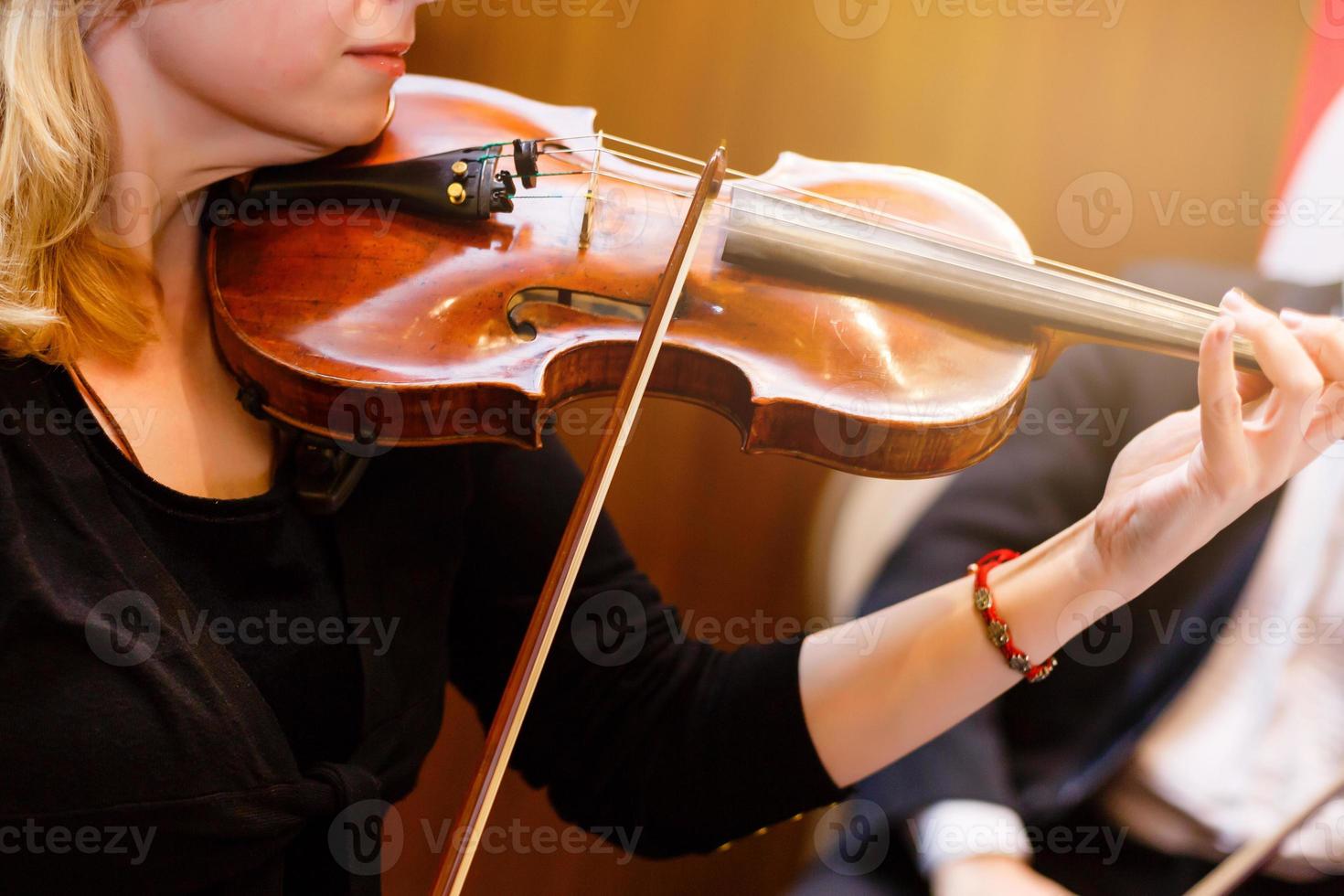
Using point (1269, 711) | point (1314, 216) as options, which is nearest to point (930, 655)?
point (1269, 711)

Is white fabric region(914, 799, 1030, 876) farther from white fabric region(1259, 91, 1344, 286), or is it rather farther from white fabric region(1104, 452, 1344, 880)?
white fabric region(1259, 91, 1344, 286)

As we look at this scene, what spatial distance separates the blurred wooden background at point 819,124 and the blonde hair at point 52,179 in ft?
1.69

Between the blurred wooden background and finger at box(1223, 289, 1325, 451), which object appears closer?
finger at box(1223, 289, 1325, 451)

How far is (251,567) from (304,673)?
82 mm

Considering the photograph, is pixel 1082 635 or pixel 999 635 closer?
pixel 999 635

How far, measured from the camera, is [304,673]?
26.3 inches

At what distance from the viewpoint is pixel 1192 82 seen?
0.81m

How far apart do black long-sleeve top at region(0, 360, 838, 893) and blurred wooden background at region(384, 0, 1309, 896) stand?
0.26 meters

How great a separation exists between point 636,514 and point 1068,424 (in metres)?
0.47

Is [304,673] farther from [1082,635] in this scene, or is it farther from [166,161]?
[1082,635]

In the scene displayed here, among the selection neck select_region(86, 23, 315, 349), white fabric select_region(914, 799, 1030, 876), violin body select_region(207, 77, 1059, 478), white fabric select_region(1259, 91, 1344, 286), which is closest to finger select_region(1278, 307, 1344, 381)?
violin body select_region(207, 77, 1059, 478)

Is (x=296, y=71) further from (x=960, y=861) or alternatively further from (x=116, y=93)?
(x=960, y=861)

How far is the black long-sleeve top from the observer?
55 cm

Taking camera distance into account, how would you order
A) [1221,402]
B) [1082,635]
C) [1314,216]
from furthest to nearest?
[1082,635] < [1314,216] < [1221,402]
